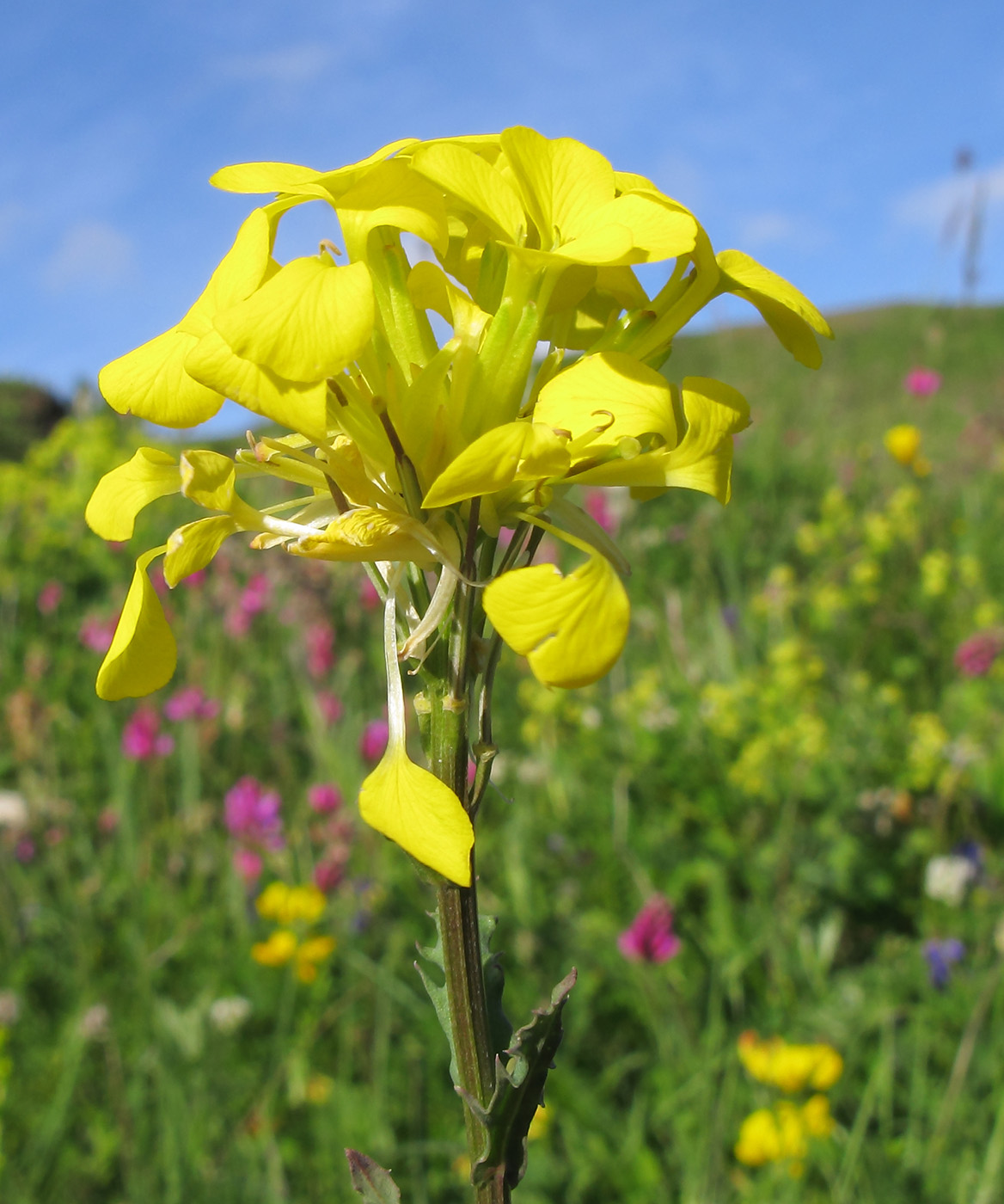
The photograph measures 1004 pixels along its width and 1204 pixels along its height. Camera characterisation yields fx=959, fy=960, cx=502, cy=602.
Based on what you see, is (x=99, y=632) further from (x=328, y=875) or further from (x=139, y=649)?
(x=139, y=649)

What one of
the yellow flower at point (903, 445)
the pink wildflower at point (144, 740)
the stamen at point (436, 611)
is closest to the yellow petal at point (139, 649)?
the stamen at point (436, 611)

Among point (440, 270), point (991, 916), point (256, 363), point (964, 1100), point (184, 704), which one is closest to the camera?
point (256, 363)

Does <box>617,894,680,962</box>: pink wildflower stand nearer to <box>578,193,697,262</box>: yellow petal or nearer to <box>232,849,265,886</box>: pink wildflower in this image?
<box>232,849,265,886</box>: pink wildflower

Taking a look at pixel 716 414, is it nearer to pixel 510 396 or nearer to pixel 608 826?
pixel 510 396

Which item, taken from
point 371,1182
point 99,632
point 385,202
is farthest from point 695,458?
point 99,632

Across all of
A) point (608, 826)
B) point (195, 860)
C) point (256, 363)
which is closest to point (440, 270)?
point (256, 363)

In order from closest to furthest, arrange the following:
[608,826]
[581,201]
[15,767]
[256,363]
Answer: [256,363] → [581,201] → [608,826] → [15,767]

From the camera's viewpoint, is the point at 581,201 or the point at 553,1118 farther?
the point at 553,1118
